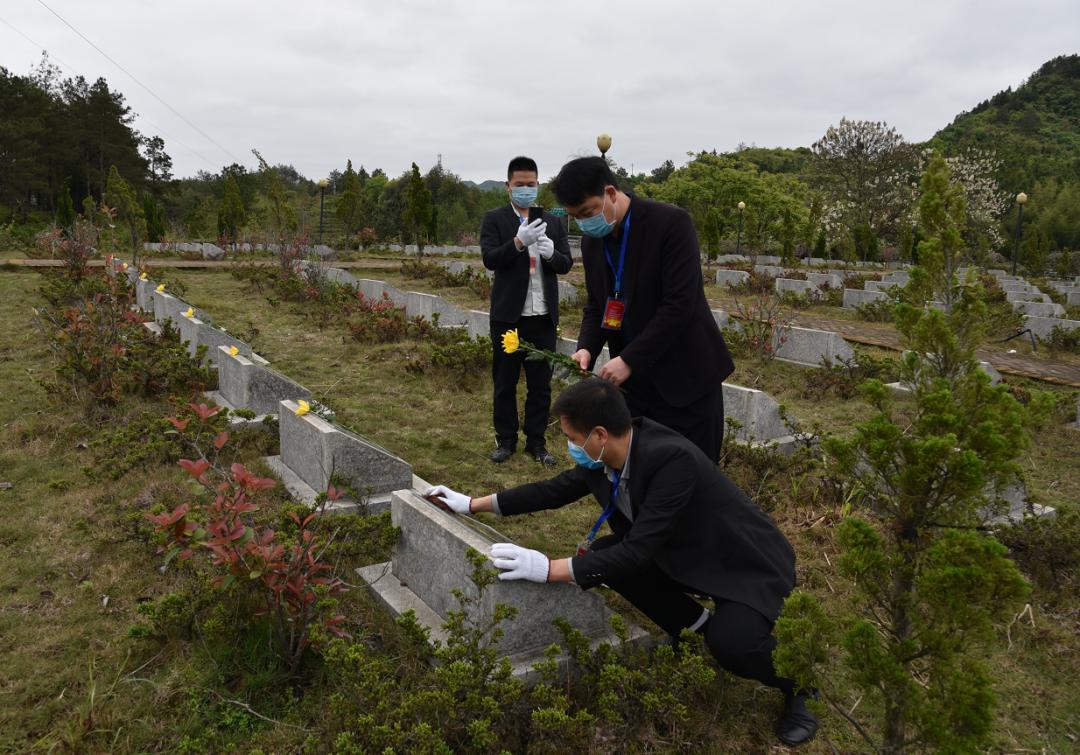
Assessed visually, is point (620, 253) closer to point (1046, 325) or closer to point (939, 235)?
point (939, 235)

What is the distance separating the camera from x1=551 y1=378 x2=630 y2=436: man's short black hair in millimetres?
2225

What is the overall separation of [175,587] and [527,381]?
7.44 feet

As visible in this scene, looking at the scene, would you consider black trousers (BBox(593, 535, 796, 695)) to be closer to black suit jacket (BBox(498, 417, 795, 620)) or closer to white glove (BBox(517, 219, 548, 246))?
black suit jacket (BBox(498, 417, 795, 620))

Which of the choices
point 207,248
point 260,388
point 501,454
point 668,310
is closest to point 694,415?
point 668,310

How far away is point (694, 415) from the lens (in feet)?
9.07

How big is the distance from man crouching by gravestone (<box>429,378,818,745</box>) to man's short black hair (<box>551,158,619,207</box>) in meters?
0.76

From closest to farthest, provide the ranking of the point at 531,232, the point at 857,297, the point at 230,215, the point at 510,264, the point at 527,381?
1. the point at 531,232
2. the point at 510,264
3. the point at 527,381
4. the point at 857,297
5. the point at 230,215

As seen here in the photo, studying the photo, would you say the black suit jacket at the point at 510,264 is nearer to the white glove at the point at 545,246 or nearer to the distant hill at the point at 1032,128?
the white glove at the point at 545,246

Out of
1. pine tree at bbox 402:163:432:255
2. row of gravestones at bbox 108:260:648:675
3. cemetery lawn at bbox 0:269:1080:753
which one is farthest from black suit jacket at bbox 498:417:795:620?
pine tree at bbox 402:163:432:255

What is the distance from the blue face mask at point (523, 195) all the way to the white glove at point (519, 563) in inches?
96.1

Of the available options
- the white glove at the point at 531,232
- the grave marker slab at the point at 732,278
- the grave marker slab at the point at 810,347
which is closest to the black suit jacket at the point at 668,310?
the white glove at the point at 531,232

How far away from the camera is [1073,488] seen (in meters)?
4.43

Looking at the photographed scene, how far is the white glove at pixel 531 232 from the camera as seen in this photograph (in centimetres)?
397

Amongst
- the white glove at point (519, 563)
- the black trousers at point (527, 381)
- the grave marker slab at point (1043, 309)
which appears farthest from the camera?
the grave marker slab at point (1043, 309)
